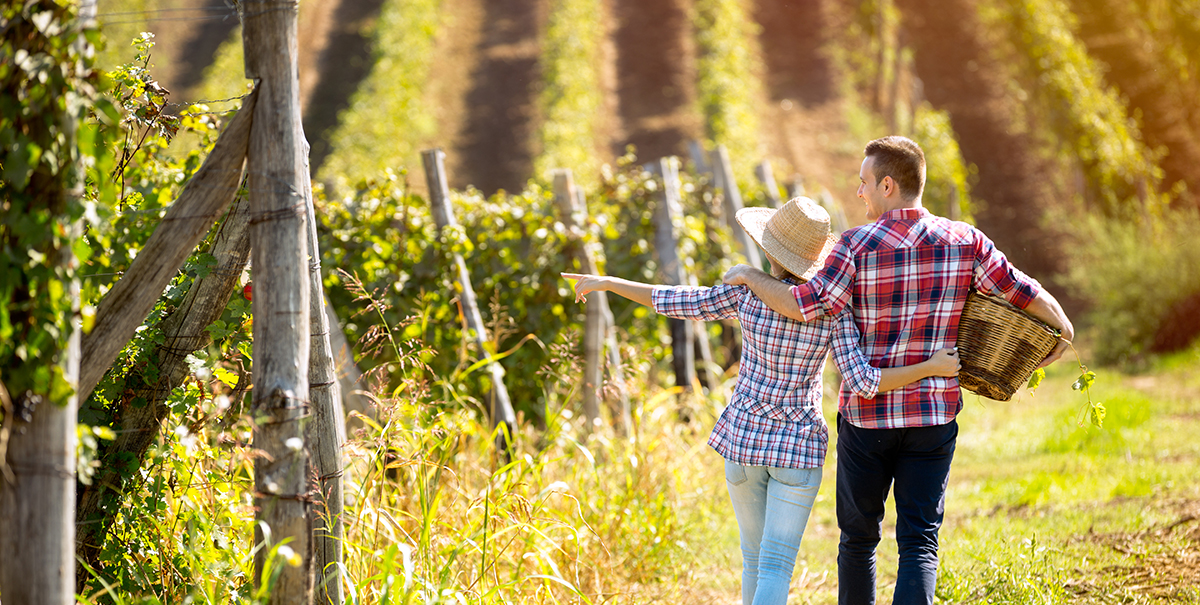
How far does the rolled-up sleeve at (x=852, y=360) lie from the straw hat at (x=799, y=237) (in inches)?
6.8

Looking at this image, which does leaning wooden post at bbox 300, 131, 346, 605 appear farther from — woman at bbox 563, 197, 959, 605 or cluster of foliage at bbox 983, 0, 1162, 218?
cluster of foliage at bbox 983, 0, 1162, 218

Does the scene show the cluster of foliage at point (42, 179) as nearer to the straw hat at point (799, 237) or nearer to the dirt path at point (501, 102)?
the straw hat at point (799, 237)

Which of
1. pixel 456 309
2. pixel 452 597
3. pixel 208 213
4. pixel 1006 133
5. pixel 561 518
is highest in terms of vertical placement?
pixel 1006 133

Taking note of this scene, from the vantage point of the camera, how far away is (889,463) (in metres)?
2.47

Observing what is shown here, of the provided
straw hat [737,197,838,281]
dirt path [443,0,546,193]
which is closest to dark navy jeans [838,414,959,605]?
straw hat [737,197,838,281]

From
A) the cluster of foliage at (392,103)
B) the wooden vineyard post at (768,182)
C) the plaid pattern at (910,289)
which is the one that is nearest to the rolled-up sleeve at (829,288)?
the plaid pattern at (910,289)

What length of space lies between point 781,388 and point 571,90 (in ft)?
52.2

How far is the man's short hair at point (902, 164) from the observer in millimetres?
2332

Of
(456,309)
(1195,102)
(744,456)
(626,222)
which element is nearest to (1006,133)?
(1195,102)

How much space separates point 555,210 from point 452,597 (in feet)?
8.84

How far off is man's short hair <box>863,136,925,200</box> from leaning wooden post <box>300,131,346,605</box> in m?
1.59

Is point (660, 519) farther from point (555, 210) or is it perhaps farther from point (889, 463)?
point (555, 210)

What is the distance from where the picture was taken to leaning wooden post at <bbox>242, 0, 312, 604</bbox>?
6.37 ft

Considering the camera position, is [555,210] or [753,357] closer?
[753,357]
